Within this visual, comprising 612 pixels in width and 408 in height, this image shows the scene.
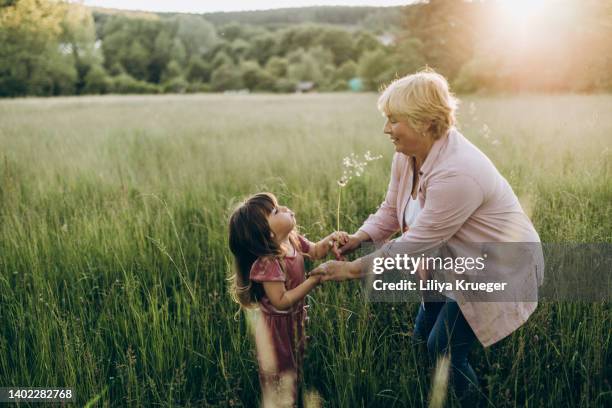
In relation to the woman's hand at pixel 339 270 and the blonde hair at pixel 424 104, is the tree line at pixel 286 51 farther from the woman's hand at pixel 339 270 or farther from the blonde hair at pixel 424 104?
the woman's hand at pixel 339 270

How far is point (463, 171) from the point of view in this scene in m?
2.13

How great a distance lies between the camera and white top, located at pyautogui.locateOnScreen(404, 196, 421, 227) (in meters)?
2.45

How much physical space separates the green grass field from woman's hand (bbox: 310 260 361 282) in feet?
0.57

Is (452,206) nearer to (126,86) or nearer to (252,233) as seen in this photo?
(252,233)

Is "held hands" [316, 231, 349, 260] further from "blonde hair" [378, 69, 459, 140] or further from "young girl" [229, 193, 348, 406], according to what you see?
"blonde hair" [378, 69, 459, 140]

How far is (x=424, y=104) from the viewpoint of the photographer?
7.22 ft

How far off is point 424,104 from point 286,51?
3216 inches

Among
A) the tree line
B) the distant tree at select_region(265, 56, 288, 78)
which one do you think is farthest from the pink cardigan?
the distant tree at select_region(265, 56, 288, 78)

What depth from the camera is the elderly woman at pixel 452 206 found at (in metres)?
2.15

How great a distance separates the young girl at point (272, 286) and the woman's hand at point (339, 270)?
1.9 inches

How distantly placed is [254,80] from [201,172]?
60271mm

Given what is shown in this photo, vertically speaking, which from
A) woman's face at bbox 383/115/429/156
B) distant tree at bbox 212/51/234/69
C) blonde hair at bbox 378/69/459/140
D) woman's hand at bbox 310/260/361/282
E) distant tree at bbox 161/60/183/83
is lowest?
woman's hand at bbox 310/260/361/282

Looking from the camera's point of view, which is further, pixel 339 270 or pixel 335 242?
pixel 335 242

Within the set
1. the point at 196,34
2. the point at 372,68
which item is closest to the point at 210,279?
the point at 372,68
